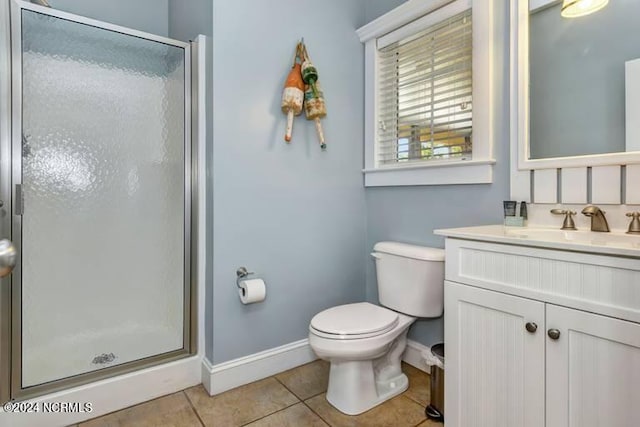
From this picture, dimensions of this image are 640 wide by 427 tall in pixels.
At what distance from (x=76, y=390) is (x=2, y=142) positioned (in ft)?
3.63

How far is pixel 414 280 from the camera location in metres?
1.70

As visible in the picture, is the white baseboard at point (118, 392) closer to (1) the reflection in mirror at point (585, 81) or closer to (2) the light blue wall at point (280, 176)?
(2) the light blue wall at point (280, 176)

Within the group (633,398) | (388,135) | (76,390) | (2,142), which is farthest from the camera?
(388,135)

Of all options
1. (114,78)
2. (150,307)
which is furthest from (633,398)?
(114,78)

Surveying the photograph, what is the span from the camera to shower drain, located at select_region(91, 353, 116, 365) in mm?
1680

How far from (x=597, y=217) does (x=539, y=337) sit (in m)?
0.58

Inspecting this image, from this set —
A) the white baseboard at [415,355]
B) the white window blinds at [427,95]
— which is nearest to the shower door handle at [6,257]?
the white window blinds at [427,95]

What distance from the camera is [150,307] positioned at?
1865mm

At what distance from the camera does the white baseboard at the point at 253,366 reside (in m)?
1.73

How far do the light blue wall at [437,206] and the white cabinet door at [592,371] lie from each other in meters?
0.71

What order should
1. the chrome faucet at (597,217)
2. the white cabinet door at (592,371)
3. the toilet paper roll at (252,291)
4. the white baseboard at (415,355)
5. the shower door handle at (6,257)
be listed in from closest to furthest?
1. the shower door handle at (6,257)
2. the white cabinet door at (592,371)
3. the chrome faucet at (597,217)
4. the toilet paper roll at (252,291)
5. the white baseboard at (415,355)

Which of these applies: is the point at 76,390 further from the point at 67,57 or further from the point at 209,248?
the point at 67,57

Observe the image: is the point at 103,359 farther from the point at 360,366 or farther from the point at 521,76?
the point at 521,76

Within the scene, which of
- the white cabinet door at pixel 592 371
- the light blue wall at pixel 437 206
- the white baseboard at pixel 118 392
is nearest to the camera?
the white cabinet door at pixel 592 371
